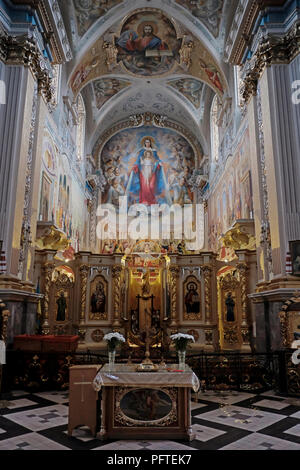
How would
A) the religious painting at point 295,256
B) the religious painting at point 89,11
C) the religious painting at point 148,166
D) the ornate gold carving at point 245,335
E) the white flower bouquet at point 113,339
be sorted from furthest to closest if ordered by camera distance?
the religious painting at point 148,166, the religious painting at point 89,11, the ornate gold carving at point 245,335, the religious painting at point 295,256, the white flower bouquet at point 113,339

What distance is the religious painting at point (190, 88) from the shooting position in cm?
2086

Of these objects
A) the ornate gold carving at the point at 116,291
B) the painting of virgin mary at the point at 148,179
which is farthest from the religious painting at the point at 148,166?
the ornate gold carving at the point at 116,291

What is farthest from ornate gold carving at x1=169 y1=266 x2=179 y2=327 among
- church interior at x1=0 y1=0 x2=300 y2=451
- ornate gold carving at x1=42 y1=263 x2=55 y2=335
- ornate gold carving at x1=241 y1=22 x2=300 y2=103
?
ornate gold carving at x1=241 y1=22 x2=300 y2=103

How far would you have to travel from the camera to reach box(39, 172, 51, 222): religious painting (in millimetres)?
13656

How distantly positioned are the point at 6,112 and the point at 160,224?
14.3m

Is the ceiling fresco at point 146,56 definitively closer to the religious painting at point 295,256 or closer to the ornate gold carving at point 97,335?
the religious painting at point 295,256

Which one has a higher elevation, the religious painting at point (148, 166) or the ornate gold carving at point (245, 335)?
the religious painting at point (148, 166)

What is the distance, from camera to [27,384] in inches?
346

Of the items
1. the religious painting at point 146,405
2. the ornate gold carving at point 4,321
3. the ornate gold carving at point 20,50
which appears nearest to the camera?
the religious painting at point 146,405

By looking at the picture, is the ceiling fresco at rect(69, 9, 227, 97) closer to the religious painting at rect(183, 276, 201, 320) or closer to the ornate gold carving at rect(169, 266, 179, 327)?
the ornate gold carving at rect(169, 266, 179, 327)

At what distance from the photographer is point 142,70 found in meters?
20.2

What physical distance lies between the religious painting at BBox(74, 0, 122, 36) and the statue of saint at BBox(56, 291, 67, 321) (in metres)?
11.3
